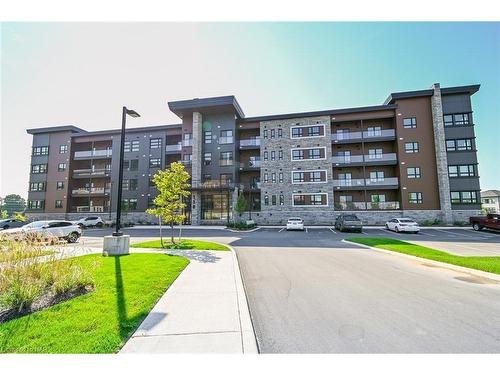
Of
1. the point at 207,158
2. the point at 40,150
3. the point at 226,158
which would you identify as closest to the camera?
the point at 226,158

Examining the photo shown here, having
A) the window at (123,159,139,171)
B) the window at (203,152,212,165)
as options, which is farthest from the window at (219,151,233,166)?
the window at (123,159,139,171)

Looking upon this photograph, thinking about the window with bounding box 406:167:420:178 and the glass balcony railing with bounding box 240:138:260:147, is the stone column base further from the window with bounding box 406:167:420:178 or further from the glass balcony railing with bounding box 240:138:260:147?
the window with bounding box 406:167:420:178

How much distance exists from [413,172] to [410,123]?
6.50 m

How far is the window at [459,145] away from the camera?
2945 centimetres

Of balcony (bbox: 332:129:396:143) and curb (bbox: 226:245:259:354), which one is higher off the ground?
balcony (bbox: 332:129:396:143)

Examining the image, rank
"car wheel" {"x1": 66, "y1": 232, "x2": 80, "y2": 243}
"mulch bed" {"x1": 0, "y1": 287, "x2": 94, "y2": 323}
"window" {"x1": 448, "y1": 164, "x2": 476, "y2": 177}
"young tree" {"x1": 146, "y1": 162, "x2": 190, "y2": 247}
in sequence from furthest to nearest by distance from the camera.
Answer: "window" {"x1": 448, "y1": 164, "x2": 476, "y2": 177}
"car wheel" {"x1": 66, "y1": 232, "x2": 80, "y2": 243}
"young tree" {"x1": 146, "y1": 162, "x2": 190, "y2": 247}
"mulch bed" {"x1": 0, "y1": 287, "x2": 94, "y2": 323}

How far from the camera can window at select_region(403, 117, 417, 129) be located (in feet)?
101

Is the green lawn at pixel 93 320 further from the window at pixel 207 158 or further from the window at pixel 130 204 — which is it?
the window at pixel 130 204

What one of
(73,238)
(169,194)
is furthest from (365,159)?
(73,238)

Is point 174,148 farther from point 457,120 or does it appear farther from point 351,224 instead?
point 457,120

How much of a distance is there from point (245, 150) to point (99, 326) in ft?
111

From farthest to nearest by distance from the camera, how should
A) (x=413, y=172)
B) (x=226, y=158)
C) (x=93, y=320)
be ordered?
1. (x=226, y=158)
2. (x=413, y=172)
3. (x=93, y=320)

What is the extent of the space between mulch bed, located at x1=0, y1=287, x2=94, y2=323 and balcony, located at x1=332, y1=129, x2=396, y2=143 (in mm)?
33131

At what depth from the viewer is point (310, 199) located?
33.0m
